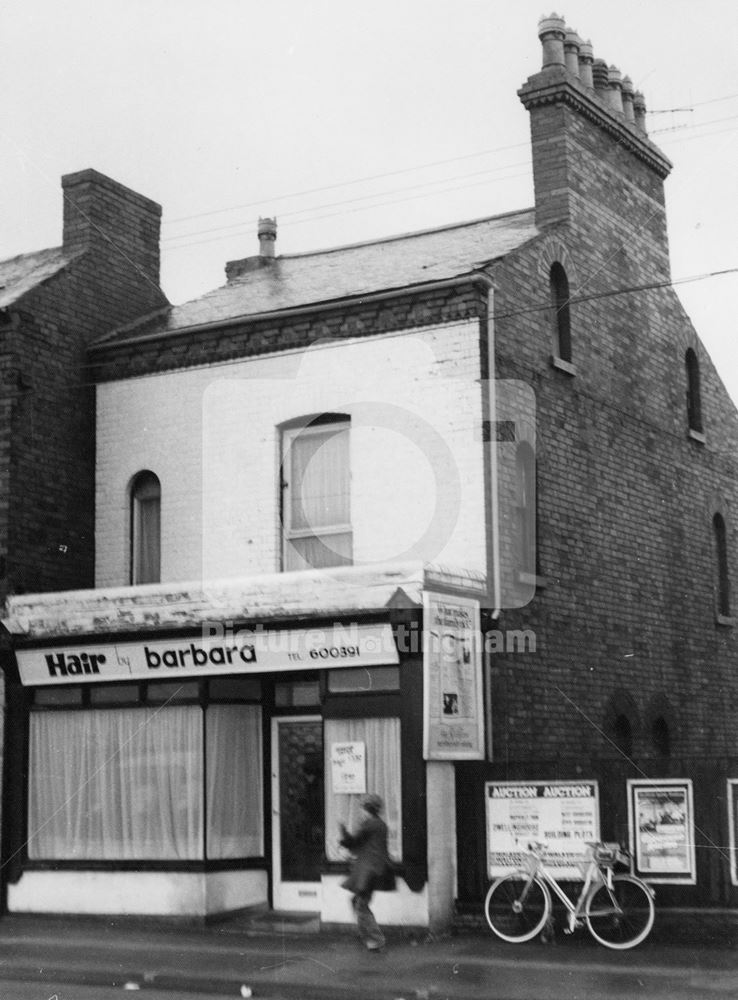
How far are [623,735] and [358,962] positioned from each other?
6.51m

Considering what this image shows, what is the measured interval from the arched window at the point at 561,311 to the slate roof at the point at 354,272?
63 centimetres

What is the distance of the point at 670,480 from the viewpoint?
1989 cm

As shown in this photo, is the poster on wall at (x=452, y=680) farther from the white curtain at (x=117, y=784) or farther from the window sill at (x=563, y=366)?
the window sill at (x=563, y=366)

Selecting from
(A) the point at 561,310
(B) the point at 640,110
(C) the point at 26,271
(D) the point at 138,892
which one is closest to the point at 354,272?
(A) the point at 561,310

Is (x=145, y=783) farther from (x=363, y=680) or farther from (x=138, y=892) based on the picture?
(x=363, y=680)

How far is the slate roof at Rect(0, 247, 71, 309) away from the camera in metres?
17.8

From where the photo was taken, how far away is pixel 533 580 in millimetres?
16062

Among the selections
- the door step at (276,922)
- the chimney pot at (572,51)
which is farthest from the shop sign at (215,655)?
the chimney pot at (572,51)

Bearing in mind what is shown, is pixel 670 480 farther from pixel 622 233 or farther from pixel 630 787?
pixel 630 787

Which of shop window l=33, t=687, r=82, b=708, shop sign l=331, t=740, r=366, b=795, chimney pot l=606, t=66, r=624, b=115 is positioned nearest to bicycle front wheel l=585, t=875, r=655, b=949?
shop sign l=331, t=740, r=366, b=795

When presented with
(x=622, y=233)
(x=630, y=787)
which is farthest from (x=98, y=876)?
(x=622, y=233)

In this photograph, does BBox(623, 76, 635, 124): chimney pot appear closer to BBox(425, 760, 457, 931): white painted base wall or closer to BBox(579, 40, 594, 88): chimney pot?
→ BBox(579, 40, 594, 88): chimney pot

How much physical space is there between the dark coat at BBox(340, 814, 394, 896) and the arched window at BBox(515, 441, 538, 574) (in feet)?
13.6

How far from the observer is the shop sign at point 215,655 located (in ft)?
47.2
